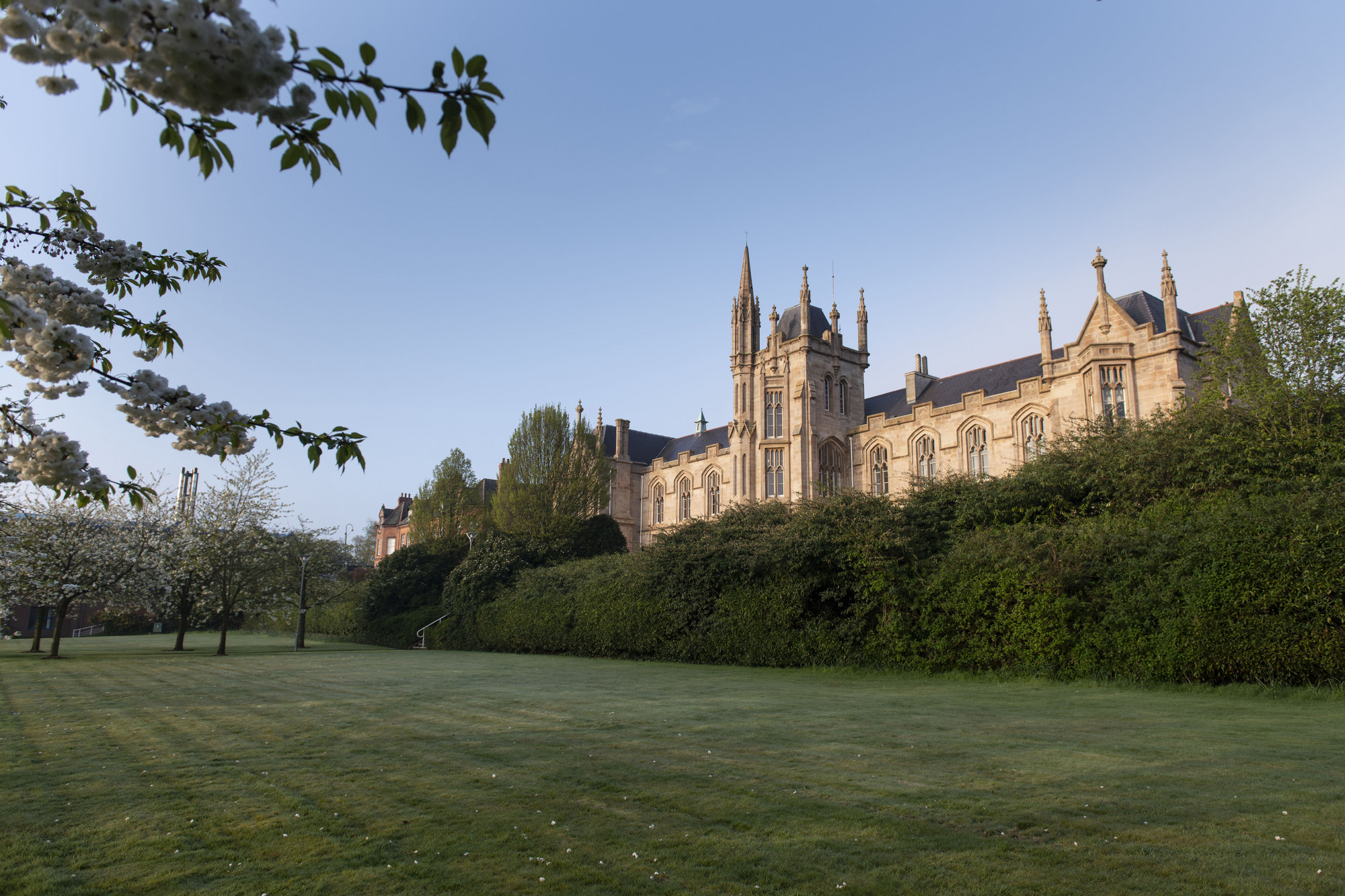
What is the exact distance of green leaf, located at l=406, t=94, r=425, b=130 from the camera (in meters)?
3.15

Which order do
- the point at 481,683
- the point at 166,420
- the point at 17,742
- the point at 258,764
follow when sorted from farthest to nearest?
the point at 481,683 → the point at 17,742 → the point at 258,764 → the point at 166,420

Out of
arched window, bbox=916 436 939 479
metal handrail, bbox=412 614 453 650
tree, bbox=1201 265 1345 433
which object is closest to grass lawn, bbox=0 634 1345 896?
tree, bbox=1201 265 1345 433

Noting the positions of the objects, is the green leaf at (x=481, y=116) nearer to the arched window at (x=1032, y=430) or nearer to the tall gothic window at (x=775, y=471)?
the arched window at (x=1032, y=430)

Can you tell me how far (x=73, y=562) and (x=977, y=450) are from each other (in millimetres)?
42323

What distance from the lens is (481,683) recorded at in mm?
17578

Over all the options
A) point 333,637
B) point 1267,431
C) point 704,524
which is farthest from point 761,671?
point 333,637

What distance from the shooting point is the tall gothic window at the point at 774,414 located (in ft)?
159

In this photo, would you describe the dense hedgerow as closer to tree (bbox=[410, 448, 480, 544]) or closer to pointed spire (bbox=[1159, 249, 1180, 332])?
pointed spire (bbox=[1159, 249, 1180, 332])

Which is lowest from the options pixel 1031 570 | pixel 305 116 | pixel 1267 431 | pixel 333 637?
pixel 333 637

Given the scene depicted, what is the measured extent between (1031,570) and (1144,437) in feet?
23.3

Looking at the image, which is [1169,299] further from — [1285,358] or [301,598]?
[301,598]

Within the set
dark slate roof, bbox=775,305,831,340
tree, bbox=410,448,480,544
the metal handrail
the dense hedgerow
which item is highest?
dark slate roof, bbox=775,305,831,340

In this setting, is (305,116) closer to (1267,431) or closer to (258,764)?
(258,764)

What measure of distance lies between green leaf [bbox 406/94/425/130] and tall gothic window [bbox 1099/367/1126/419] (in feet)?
123
